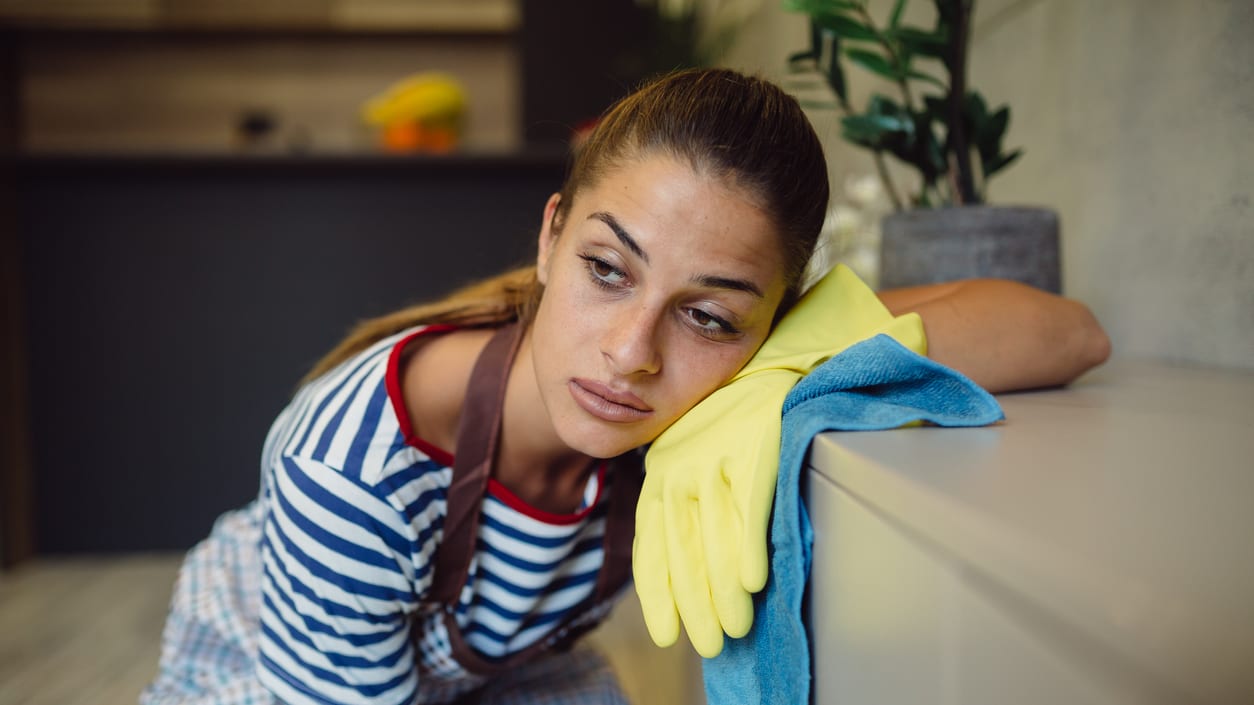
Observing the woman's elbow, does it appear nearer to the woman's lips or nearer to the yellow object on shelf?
the woman's lips

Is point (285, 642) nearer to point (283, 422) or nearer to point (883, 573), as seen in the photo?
point (283, 422)

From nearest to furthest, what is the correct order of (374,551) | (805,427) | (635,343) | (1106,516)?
(1106,516), (805,427), (635,343), (374,551)

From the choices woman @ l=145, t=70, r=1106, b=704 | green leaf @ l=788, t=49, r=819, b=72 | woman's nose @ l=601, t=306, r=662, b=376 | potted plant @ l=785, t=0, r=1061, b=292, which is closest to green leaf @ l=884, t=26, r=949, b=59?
potted plant @ l=785, t=0, r=1061, b=292

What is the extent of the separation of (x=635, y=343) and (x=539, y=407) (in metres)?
0.20

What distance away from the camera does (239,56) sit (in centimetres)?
343

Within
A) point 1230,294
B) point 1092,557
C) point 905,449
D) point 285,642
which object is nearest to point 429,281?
point 285,642

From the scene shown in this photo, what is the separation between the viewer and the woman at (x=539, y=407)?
0.61 meters

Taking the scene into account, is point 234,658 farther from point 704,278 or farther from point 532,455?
point 704,278

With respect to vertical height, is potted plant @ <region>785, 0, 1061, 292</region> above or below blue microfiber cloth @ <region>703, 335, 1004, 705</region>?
above

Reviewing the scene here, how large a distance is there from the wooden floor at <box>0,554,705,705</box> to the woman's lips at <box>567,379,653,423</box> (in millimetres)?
581

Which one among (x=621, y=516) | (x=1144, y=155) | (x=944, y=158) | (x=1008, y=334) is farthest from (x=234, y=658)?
(x=1144, y=155)

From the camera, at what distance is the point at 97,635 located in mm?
1781

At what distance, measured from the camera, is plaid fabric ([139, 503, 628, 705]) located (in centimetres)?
91

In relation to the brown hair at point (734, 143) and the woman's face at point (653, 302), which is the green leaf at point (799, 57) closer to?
the brown hair at point (734, 143)
